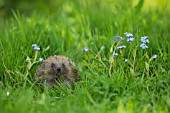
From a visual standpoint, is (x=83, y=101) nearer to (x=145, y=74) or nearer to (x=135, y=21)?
(x=145, y=74)

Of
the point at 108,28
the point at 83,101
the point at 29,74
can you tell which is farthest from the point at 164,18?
the point at 83,101

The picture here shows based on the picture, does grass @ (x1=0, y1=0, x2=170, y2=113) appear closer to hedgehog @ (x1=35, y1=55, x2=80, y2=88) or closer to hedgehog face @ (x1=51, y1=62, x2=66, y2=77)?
hedgehog @ (x1=35, y1=55, x2=80, y2=88)

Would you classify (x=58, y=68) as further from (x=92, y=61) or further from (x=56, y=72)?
(x=92, y=61)

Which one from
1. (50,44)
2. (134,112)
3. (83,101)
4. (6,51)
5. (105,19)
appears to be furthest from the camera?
(105,19)

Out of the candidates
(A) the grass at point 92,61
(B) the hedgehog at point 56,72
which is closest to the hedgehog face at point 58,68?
(B) the hedgehog at point 56,72

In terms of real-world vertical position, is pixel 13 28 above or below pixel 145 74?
above

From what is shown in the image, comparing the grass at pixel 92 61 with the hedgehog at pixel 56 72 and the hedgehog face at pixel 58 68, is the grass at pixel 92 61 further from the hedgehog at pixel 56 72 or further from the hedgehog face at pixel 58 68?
the hedgehog face at pixel 58 68
